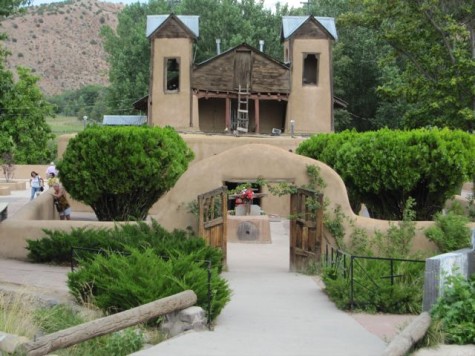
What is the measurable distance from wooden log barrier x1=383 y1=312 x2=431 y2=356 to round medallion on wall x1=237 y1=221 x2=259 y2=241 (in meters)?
15.6

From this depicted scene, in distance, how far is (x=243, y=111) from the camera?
134 feet

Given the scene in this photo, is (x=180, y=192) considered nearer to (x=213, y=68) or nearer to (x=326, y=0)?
(x=213, y=68)

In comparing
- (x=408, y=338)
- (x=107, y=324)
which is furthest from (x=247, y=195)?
(x=408, y=338)

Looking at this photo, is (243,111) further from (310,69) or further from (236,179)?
(236,179)

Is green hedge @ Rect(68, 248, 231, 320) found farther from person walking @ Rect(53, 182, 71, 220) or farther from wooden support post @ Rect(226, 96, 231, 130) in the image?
wooden support post @ Rect(226, 96, 231, 130)

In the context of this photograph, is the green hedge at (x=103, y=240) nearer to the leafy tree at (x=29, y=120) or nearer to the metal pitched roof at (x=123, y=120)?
the leafy tree at (x=29, y=120)

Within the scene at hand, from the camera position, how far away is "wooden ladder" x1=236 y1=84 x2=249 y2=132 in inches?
1615

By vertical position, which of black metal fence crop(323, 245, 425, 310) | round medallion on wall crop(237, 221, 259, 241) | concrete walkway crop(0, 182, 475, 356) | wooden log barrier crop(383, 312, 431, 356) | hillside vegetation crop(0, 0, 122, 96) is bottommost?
round medallion on wall crop(237, 221, 259, 241)

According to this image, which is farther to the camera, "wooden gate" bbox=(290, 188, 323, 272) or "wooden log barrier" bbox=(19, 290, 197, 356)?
"wooden gate" bbox=(290, 188, 323, 272)

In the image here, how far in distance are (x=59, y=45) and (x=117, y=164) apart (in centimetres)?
10525

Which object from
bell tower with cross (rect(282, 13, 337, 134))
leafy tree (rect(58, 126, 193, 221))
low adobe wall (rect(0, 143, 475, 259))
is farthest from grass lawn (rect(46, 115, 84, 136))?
low adobe wall (rect(0, 143, 475, 259))

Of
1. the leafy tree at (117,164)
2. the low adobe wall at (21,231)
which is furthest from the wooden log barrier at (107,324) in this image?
the leafy tree at (117,164)

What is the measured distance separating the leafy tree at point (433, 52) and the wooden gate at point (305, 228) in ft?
38.0

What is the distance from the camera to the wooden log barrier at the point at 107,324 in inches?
368
